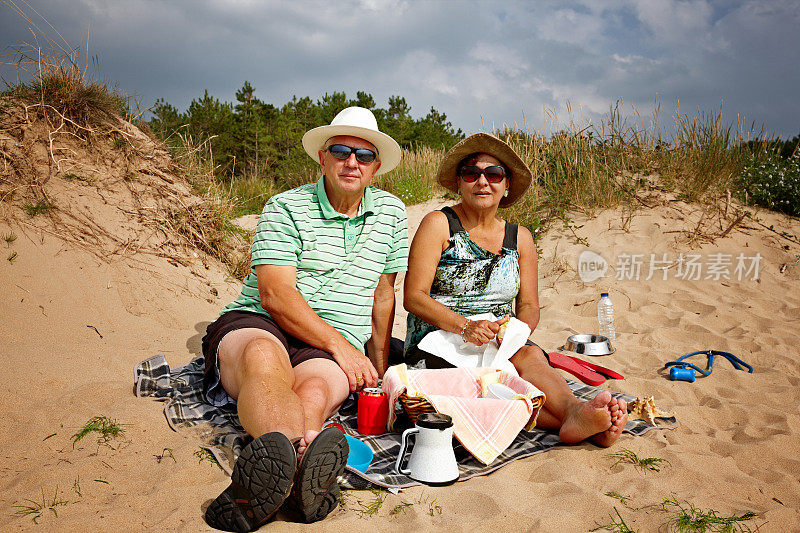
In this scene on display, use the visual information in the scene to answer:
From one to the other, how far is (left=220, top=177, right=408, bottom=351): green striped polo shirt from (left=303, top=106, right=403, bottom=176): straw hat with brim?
1.08ft

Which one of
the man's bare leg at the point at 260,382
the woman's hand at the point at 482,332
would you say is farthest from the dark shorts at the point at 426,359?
the man's bare leg at the point at 260,382

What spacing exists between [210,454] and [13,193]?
393cm

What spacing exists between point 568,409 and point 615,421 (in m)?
0.28

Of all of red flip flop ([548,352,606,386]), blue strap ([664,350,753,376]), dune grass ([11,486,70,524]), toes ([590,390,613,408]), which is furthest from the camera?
blue strap ([664,350,753,376])

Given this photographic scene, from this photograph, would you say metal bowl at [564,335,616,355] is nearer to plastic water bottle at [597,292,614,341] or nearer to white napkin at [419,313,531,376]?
plastic water bottle at [597,292,614,341]

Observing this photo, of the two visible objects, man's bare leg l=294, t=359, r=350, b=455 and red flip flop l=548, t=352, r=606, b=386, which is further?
red flip flop l=548, t=352, r=606, b=386

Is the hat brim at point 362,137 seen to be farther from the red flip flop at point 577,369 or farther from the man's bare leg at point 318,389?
the red flip flop at point 577,369

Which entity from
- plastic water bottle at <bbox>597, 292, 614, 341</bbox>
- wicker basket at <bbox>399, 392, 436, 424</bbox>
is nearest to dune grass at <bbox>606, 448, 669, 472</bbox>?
wicker basket at <bbox>399, 392, 436, 424</bbox>

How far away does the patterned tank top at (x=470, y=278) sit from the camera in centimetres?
344

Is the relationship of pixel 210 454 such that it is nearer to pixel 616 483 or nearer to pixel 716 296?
pixel 616 483

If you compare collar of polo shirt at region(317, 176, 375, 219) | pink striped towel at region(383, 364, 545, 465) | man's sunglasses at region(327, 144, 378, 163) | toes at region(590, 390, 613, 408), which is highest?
man's sunglasses at region(327, 144, 378, 163)

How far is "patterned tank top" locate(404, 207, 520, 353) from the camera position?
3438 mm

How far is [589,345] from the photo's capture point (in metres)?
4.54

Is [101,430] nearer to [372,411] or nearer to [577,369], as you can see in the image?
[372,411]
